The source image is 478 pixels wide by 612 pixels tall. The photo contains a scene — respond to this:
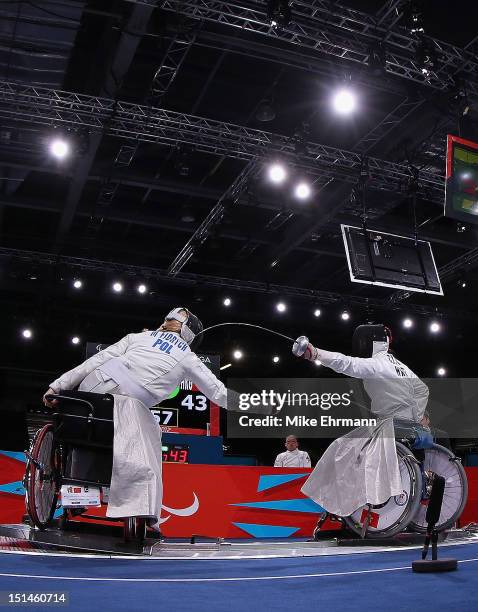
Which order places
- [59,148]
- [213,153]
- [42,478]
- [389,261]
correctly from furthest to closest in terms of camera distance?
[389,261] → [213,153] → [59,148] → [42,478]

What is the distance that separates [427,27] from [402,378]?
17.7 feet

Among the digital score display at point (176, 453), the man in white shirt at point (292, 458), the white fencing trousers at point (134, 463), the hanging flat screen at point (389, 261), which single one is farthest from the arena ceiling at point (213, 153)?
the white fencing trousers at point (134, 463)

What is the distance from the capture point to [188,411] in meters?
11.2

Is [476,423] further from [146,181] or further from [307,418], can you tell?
[146,181]

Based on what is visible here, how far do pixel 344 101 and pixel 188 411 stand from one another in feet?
20.1

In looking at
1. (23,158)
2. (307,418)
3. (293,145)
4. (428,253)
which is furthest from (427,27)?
(307,418)

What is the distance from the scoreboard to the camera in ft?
36.2

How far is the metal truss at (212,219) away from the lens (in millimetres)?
10516

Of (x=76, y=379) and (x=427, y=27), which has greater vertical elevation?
(x=427, y=27)

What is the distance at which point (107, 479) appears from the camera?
3.55 m

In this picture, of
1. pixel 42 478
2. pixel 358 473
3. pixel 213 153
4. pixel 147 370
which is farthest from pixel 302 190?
pixel 42 478

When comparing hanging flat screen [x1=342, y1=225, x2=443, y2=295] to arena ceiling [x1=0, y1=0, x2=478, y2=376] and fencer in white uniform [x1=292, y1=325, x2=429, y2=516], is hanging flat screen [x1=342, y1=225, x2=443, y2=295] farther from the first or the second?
fencer in white uniform [x1=292, y1=325, x2=429, y2=516]

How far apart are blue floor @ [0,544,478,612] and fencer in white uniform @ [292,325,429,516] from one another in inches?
38.1

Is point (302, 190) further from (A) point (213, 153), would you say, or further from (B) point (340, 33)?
(B) point (340, 33)
